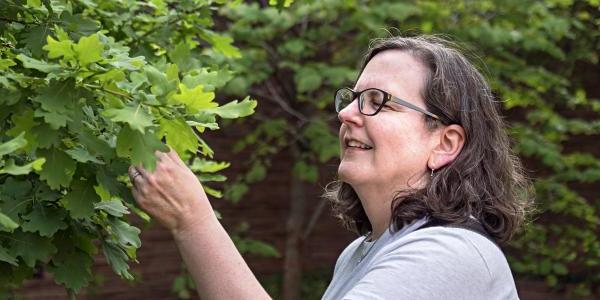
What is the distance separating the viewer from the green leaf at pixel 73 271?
225 cm

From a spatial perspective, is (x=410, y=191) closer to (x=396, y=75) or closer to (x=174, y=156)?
(x=396, y=75)

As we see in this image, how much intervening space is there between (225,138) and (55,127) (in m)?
7.24

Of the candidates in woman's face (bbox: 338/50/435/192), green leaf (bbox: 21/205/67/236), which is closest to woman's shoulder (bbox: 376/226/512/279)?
woman's face (bbox: 338/50/435/192)

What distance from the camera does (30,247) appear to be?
216cm

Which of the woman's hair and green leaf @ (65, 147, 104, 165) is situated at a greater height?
the woman's hair

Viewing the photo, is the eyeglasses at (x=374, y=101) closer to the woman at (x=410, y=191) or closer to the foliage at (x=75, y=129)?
the woman at (x=410, y=191)

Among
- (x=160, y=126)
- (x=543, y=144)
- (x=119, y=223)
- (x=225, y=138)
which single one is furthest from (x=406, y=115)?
(x=225, y=138)

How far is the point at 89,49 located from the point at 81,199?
0.43 metres


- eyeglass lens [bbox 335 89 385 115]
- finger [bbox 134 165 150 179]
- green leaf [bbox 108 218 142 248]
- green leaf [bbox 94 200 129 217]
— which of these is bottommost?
green leaf [bbox 108 218 142 248]

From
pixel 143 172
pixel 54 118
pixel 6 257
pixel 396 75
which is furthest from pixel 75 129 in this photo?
pixel 396 75

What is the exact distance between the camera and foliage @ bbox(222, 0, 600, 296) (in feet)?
22.4

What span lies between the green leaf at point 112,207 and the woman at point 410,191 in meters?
0.33

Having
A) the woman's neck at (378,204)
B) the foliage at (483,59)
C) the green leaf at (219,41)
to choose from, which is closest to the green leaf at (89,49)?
the woman's neck at (378,204)

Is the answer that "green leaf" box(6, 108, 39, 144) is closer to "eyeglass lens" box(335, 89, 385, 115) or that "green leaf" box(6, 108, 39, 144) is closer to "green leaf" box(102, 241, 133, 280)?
"green leaf" box(102, 241, 133, 280)
